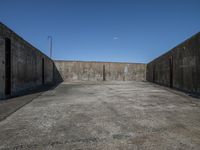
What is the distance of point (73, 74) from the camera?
54.3 feet

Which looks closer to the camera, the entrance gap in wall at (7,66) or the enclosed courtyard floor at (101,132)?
the enclosed courtyard floor at (101,132)

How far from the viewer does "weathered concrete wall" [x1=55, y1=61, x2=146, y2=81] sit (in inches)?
645

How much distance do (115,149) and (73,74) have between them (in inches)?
605

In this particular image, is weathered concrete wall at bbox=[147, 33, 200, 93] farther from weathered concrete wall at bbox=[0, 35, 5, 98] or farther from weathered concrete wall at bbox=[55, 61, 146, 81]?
weathered concrete wall at bbox=[55, 61, 146, 81]

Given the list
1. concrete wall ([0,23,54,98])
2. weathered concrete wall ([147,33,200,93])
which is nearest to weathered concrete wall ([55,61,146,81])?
concrete wall ([0,23,54,98])

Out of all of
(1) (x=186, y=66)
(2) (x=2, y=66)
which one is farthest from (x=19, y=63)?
(1) (x=186, y=66)

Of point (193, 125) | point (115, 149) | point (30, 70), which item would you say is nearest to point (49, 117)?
point (115, 149)

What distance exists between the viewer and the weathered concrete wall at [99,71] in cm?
1639

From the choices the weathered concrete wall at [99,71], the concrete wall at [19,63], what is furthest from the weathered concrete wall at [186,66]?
the weathered concrete wall at [99,71]

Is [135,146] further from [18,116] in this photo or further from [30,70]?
[30,70]

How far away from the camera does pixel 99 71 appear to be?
17.3 m

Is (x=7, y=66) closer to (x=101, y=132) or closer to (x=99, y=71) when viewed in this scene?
(x=101, y=132)

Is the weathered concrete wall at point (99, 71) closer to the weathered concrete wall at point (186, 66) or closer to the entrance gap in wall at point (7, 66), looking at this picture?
the weathered concrete wall at point (186, 66)

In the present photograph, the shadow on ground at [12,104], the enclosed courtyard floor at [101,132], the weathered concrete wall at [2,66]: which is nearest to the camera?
the enclosed courtyard floor at [101,132]
